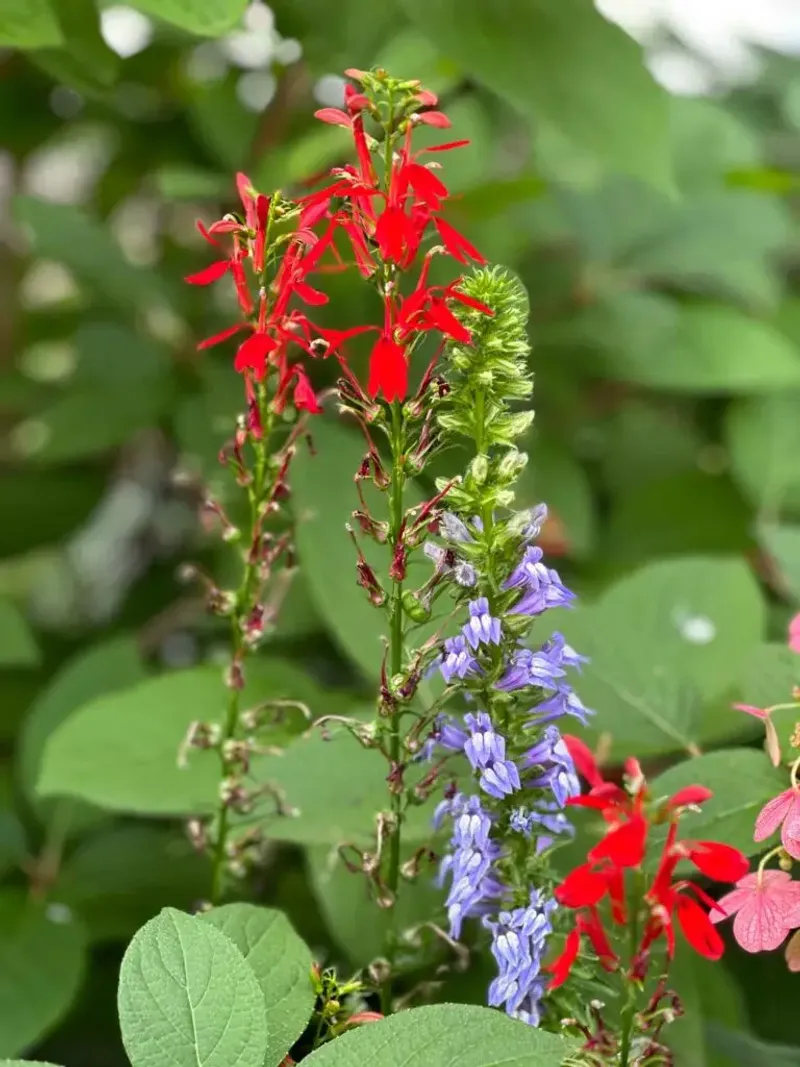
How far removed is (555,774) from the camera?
0.39 metres

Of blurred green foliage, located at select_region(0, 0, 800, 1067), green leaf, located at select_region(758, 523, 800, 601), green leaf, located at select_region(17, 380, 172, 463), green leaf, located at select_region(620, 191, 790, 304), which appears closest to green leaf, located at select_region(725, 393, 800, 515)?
blurred green foliage, located at select_region(0, 0, 800, 1067)

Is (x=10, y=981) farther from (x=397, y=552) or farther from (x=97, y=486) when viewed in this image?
(x=97, y=486)

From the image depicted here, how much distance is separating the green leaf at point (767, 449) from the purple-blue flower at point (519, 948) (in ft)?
2.00

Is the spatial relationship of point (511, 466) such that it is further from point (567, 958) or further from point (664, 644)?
point (664, 644)

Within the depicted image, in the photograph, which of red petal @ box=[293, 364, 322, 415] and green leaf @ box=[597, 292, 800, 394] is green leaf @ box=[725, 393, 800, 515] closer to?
green leaf @ box=[597, 292, 800, 394]

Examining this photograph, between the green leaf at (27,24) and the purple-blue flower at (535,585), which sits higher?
the green leaf at (27,24)

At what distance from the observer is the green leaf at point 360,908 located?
0.53 meters

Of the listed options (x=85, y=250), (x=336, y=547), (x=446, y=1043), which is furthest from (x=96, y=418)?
(x=446, y=1043)

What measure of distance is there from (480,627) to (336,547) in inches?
11.2

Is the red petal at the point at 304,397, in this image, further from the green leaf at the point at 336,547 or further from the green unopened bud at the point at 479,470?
the green leaf at the point at 336,547

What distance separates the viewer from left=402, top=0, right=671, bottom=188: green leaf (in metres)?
0.59

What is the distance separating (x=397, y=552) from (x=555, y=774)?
9cm

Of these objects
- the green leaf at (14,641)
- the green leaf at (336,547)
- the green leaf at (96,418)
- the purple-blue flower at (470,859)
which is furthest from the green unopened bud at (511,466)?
the green leaf at (96,418)

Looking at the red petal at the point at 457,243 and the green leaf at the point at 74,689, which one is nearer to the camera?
the red petal at the point at 457,243
